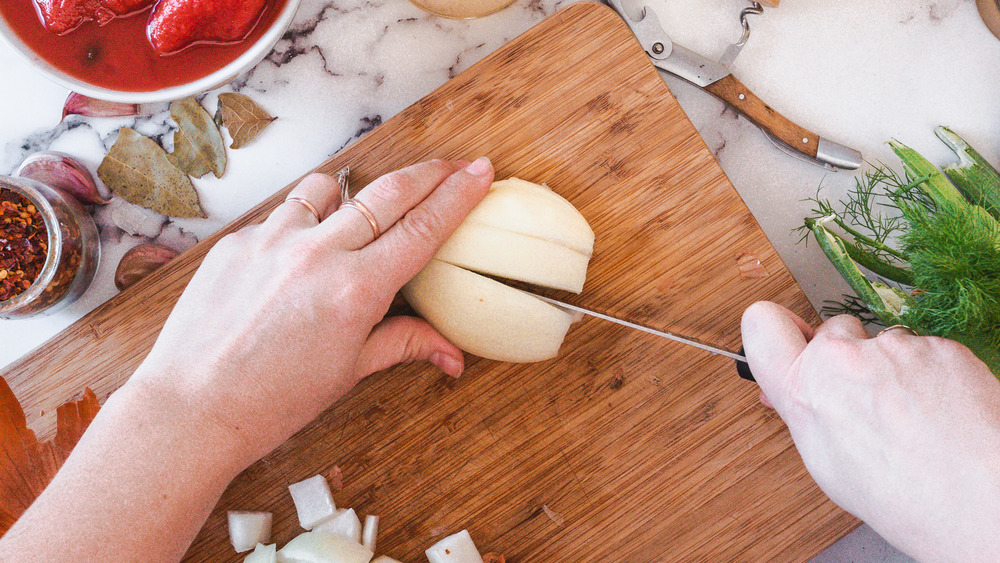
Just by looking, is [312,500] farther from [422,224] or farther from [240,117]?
[240,117]

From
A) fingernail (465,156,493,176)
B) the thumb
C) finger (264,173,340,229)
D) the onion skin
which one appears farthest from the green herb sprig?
the onion skin

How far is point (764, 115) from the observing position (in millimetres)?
1325

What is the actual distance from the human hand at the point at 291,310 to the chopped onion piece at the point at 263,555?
0.74ft

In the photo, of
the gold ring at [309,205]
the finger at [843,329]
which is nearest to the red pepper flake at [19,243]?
the gold ring at [309,205]

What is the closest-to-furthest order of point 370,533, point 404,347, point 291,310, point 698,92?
point 291,310, point 404,347, point 370,533, point 698,92

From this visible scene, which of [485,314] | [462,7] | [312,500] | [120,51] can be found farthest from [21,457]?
[462,7]

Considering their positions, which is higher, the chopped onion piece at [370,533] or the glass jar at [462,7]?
the glass jar at [462,7]

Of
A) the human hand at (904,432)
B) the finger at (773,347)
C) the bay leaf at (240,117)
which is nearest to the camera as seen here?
the human hand at (904,432)

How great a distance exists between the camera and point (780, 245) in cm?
137

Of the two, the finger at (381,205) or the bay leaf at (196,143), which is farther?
the bay leaf at (196,143)

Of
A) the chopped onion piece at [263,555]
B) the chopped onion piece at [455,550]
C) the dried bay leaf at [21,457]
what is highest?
the dried bay leaf at [21,457]

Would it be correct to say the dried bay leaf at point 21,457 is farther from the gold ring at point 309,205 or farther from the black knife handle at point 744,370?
the black knife handle at point 744,370

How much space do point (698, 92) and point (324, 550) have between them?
119 cm

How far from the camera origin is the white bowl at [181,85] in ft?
3.58
